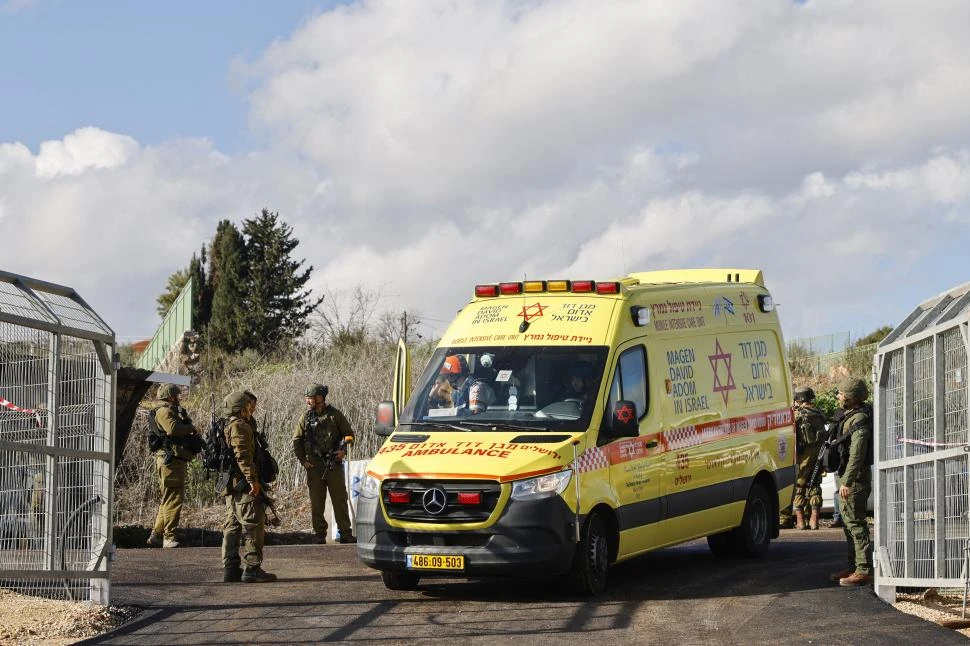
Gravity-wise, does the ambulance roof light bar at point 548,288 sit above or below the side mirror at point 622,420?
above

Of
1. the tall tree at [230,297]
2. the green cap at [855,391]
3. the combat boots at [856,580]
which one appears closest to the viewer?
the green cap at [855,391]

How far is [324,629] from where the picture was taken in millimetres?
10039

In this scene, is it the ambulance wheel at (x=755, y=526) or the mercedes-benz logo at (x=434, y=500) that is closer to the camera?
the mercedes-benz logo at (x=434, y=500)

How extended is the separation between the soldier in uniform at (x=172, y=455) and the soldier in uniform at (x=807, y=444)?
790 cm

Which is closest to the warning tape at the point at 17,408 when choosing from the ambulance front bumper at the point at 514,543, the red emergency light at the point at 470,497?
the ambulance front bumper at the point at 514,543

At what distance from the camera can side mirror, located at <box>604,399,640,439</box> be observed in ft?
37.9

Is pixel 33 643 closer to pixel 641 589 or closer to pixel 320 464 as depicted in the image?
pixel 641 589

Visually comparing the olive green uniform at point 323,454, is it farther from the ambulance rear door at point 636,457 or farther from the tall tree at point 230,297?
the tall tree at point 230,297

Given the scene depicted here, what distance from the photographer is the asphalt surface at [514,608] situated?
9.70 meters

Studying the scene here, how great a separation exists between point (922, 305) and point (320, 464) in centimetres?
813

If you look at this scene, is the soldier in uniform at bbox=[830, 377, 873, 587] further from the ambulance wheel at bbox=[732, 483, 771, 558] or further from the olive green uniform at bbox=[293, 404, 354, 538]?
the olive green uniform at bbox=[293, 404, 354, 538]

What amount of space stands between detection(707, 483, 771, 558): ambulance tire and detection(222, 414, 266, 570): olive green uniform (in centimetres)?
477

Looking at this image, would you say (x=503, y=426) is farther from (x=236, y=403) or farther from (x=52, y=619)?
(x=52, y=619)

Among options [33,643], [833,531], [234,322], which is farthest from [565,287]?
[234,322]
